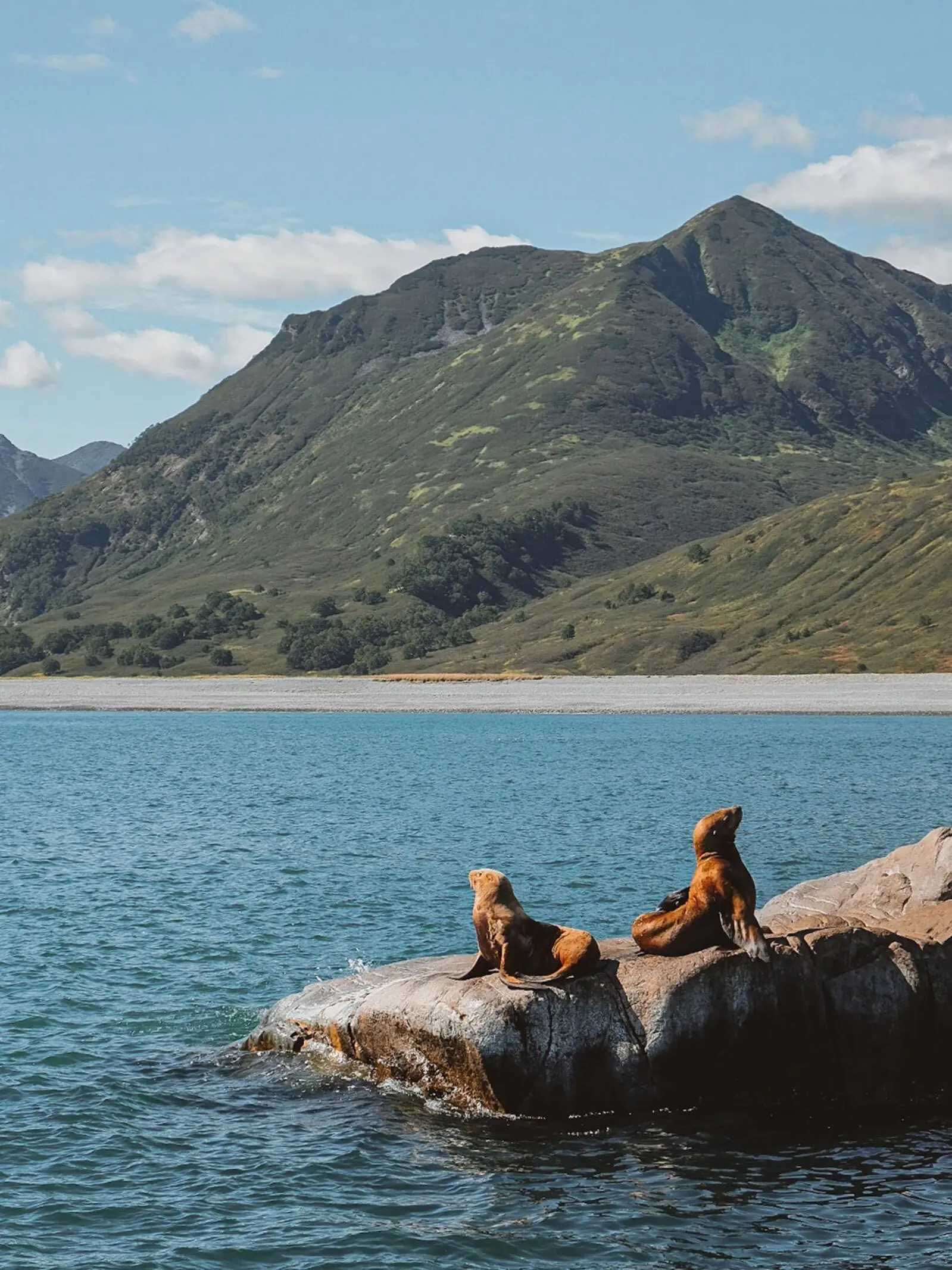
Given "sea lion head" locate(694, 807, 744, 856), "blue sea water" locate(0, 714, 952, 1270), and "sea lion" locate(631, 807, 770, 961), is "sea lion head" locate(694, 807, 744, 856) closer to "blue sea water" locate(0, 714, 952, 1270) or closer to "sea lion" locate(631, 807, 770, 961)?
"sea lion" locate(631, 807, 770, 961)

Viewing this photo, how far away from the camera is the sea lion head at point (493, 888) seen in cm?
2047

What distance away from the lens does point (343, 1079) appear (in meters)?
21.7

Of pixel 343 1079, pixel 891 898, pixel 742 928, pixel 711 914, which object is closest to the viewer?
pixel 742 928

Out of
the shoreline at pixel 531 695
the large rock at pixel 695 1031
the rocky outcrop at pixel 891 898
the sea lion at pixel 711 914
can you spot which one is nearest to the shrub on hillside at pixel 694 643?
the shoreline at pixel 531 695

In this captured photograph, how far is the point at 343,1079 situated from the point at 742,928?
21.6 feet

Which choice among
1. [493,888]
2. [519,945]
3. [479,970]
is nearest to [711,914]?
[519,945]

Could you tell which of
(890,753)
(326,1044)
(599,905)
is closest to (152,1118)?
(326,1044)

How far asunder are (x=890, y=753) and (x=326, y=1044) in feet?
223

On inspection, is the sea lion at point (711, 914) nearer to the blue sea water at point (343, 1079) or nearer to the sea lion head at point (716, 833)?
the sea lion head at point (716, 833)

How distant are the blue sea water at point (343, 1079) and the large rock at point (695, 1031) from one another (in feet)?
1.47

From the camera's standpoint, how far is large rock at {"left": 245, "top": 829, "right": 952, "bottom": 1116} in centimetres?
1953

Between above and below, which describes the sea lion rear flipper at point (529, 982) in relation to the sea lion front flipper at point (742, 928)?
below

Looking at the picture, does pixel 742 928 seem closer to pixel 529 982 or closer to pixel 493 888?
pixel 529 982

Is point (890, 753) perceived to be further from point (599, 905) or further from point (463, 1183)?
point (463, 1183)
